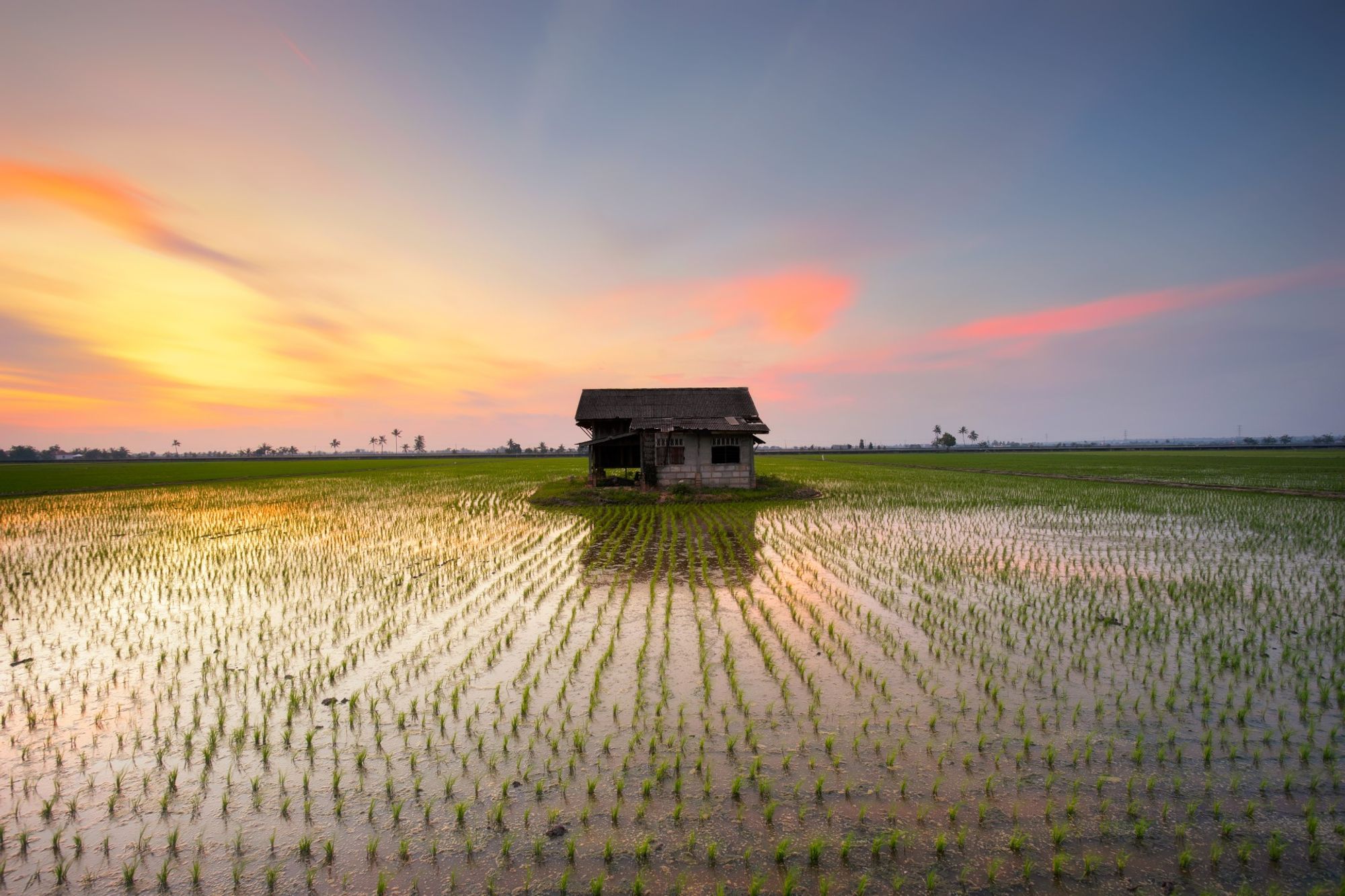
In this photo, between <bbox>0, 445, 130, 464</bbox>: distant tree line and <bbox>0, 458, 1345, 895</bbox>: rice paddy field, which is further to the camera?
<bbox>0, 445, 130, 464</bbox>: distant tree line

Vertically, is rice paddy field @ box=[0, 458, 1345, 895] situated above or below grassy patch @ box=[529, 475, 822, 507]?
below

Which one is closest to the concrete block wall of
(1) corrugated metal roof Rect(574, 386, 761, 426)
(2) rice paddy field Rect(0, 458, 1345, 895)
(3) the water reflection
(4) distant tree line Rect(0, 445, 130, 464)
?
(1) corrugated metal roof Rect(574, 386, 761, 426)

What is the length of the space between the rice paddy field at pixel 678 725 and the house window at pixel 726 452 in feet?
45.9

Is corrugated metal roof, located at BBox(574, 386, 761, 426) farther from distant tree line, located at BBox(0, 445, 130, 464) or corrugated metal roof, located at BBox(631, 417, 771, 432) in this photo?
distant tree line, located at BBox(0, 445, 130, 464)

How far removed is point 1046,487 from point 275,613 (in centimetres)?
3520

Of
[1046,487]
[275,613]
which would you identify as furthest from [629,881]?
[1046,487]

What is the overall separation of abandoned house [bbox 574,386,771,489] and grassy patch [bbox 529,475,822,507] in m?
0.88

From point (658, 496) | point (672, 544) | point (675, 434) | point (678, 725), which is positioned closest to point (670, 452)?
point (675, 434)

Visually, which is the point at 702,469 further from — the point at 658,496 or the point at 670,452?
the point at 658,496

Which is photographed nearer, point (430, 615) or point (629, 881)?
point (629, 881)

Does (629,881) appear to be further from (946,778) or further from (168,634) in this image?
(168,634)

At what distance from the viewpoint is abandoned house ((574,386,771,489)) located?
26.6 metres

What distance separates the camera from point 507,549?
14.9m

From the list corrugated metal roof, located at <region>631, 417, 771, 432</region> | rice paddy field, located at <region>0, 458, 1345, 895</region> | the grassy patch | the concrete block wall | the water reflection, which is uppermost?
corrugated metal roof, located at <region>631, 417, 771, 432</region>
